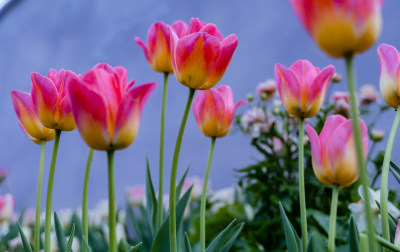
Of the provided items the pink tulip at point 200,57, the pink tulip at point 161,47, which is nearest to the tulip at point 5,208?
the pink tulip at point 161,47

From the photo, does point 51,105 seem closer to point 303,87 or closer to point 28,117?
point 28,117

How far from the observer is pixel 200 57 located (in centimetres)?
32

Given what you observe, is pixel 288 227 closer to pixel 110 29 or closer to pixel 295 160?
pixel 295 160

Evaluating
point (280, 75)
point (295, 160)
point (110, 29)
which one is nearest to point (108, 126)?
point (280, 75)

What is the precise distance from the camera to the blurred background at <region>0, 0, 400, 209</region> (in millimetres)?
1612

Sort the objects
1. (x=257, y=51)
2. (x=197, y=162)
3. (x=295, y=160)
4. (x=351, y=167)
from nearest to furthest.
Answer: (x=351, y=167) → (x=295, y=160) → (x=257, y=51) → (x=197, y=162)

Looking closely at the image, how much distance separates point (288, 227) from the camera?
35cm

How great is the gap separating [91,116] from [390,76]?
11.0 inches

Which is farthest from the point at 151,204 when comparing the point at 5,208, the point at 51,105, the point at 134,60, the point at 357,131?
the point at 134,60

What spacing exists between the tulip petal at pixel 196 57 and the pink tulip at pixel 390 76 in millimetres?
166

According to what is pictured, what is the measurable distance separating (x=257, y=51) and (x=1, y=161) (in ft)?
9.41

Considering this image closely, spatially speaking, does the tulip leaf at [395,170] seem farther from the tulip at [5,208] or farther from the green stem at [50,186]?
the tulip at [5,208]

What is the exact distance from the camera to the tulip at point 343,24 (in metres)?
0.17

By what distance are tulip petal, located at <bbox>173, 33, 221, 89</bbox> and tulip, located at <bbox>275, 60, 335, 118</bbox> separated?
10 centimetres
